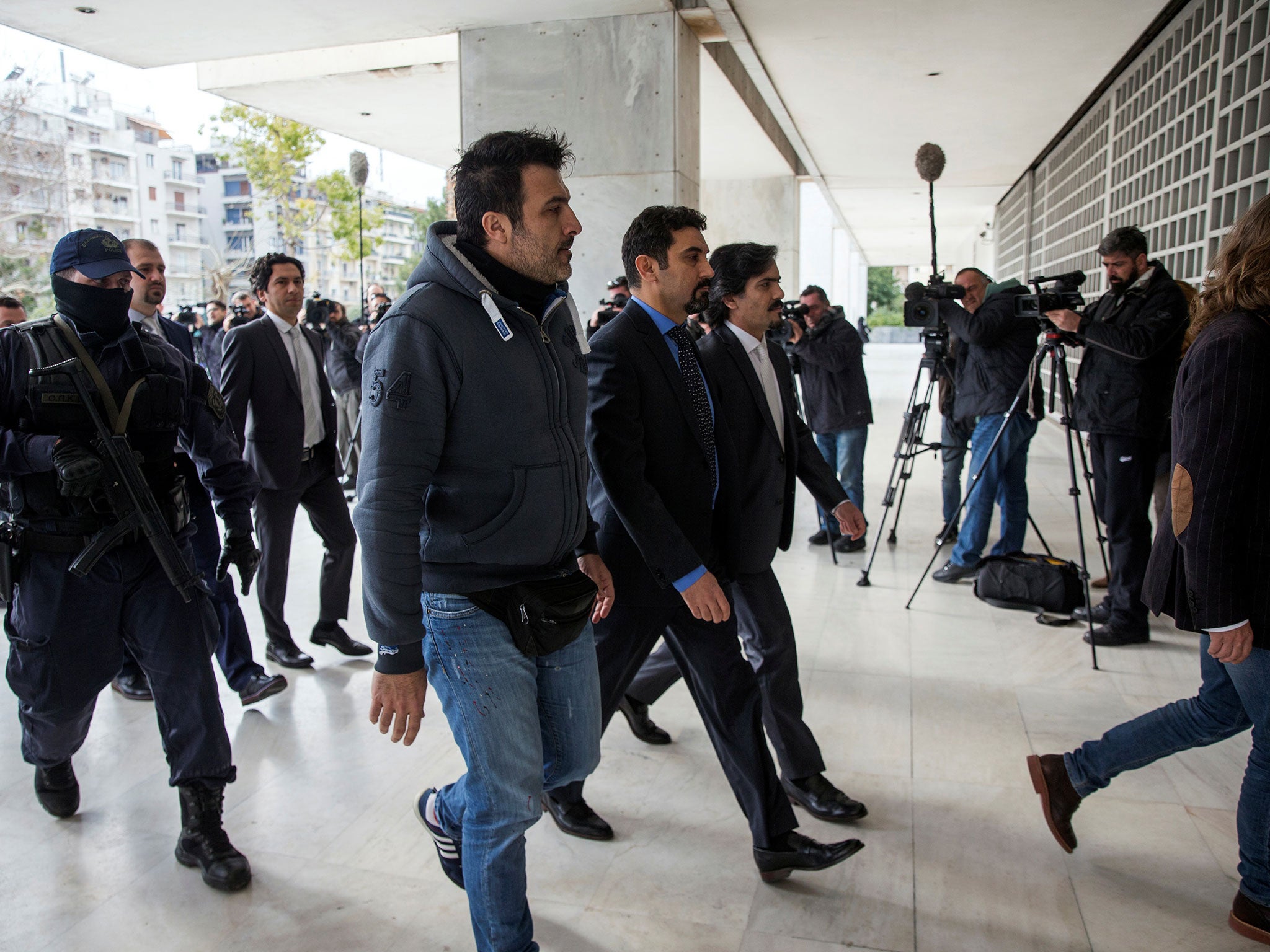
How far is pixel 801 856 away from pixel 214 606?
2.47 m

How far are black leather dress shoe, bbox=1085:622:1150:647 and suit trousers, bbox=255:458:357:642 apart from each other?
335 cm

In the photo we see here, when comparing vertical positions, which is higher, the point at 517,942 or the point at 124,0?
the point at 124,0

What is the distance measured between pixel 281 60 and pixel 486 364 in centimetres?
798

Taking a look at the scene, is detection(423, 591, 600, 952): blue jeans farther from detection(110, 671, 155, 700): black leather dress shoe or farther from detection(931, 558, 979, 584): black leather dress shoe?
detection(931, 558, 979, 584): black leather dress shoe

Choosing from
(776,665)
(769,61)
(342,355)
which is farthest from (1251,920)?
(769,61)

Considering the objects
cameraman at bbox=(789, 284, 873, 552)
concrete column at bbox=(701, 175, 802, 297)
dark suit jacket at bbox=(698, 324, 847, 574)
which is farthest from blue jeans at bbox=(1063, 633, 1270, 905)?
concrete column at bbox=(701, 175, 802, 297)

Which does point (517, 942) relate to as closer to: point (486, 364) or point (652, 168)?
point (486, 364)

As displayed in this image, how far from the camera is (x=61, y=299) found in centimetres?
246

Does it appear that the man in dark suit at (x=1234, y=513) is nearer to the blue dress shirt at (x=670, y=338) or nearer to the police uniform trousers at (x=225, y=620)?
the blue dress shirt at (x=670, y=338)

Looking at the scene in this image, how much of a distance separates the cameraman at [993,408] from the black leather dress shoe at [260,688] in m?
3.48

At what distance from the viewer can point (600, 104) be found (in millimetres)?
6102

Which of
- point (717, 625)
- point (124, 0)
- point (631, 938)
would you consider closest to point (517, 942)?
point (631, 938)

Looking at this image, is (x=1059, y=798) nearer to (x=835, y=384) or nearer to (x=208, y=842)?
(x=208, y=842)

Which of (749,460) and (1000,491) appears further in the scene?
(1000,491)
